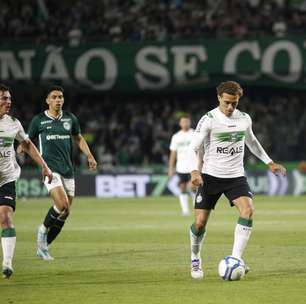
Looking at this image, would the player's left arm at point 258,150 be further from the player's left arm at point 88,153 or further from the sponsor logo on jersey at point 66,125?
the sponsor logo on jersey at point 66,125

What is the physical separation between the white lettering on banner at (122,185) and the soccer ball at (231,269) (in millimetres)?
21544

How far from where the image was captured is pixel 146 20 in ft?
116

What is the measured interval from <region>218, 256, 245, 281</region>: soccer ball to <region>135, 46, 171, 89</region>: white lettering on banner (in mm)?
24036

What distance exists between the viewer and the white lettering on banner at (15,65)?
34875 millimetres

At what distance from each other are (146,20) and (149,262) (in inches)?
911

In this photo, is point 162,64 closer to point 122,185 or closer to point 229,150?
point 122,185

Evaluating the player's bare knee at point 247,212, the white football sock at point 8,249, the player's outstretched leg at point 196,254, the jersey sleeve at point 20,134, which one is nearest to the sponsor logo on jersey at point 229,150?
the player's bare knee at point 247,212

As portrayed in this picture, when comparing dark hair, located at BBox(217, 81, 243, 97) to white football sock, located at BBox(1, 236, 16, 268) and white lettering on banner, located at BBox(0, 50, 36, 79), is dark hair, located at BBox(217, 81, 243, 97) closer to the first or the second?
white football sock, located at BBox(1, 236, 16, 268)

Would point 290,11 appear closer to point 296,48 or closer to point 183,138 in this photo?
point 296,48

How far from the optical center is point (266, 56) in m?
33.5

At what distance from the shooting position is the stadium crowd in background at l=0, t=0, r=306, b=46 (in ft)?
111

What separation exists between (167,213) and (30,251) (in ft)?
31.2

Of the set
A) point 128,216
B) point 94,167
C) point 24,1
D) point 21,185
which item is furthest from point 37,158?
point 24,1

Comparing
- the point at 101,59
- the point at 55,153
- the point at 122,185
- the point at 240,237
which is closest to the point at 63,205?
the point at 55,153
